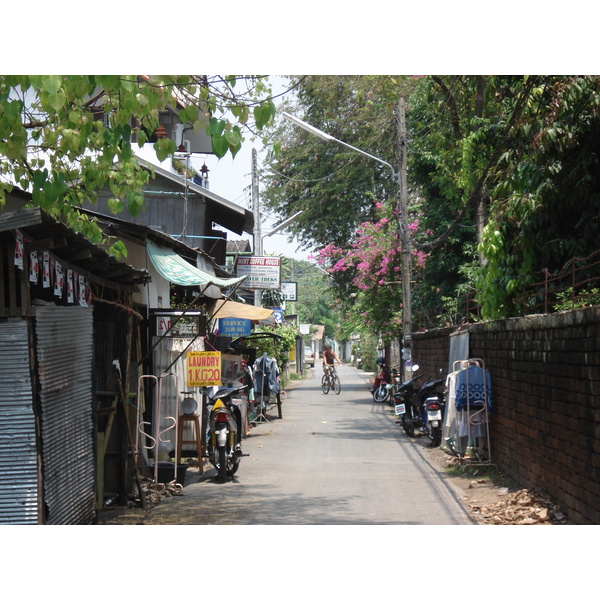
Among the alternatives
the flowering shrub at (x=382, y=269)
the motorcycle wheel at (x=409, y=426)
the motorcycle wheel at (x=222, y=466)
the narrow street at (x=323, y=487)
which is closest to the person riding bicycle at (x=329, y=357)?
the flowering shrub at (x=382, y=269)

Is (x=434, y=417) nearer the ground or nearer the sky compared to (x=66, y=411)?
nearer the ground

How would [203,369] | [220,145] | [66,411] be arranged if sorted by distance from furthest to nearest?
[203,369], [66,411], [220,145]

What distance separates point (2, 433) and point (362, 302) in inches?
797

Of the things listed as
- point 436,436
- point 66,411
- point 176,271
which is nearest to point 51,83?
point 66,411

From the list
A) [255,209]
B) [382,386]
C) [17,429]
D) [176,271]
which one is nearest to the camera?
[17,429]

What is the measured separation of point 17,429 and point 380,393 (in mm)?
19332

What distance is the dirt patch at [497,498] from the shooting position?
7305mm

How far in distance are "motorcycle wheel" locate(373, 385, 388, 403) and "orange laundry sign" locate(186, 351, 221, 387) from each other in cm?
1431

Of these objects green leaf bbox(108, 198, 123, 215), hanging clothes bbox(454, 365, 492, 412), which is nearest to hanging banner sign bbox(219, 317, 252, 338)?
hanging clothes bbox(454, 365, 492, 412)

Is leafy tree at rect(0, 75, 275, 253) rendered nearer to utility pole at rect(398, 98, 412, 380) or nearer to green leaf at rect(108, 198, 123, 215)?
green leaf at rect(108, 198, 123, 215)

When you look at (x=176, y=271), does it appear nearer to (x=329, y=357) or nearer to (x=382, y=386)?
(x=382, y=386)

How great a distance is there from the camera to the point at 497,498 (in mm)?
8734

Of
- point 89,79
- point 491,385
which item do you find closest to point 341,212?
point 491,385

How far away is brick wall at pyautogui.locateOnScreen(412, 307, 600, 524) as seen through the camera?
632 cm
